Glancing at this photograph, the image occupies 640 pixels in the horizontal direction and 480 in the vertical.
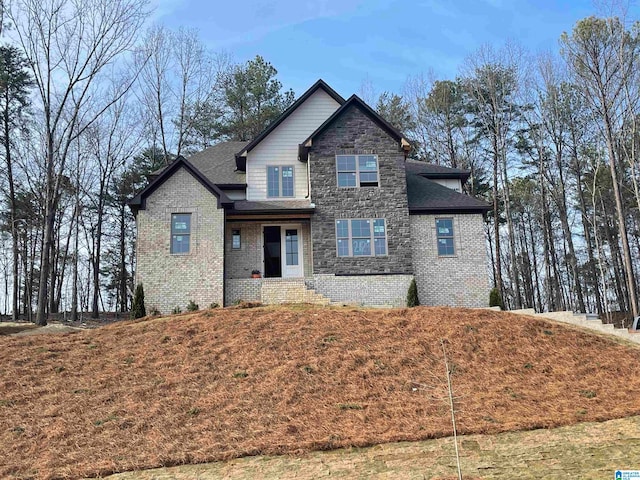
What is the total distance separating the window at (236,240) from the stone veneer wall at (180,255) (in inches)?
51.6

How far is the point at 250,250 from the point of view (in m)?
21.5

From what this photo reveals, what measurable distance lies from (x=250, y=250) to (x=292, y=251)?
1.59 m

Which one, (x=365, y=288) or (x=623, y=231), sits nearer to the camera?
(x=365, y=288)

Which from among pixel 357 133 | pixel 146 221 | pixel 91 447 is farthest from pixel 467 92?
pixel 91 447

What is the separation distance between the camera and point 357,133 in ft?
70.6

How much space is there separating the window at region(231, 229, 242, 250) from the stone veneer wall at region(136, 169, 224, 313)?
4.30 ft

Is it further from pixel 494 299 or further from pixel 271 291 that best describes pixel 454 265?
pixel 271 291

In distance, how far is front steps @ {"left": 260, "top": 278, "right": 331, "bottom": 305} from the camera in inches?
777

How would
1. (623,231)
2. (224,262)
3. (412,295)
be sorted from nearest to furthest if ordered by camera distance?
(412,295)
(224,262)
(623,231)

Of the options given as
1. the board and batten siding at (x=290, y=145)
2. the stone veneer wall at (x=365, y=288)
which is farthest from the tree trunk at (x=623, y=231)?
the board and batten siding at (x=290, y=145)

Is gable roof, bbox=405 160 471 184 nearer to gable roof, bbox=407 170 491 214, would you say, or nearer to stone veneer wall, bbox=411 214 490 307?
gable roof, bbox=407 170 491 214

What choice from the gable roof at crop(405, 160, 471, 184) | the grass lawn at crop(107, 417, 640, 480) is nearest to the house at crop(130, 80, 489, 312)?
the gable roof at crop(405, 160, 471, 184)

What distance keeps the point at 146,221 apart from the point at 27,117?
1444 cm

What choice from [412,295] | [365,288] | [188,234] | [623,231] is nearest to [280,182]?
[188,234]
